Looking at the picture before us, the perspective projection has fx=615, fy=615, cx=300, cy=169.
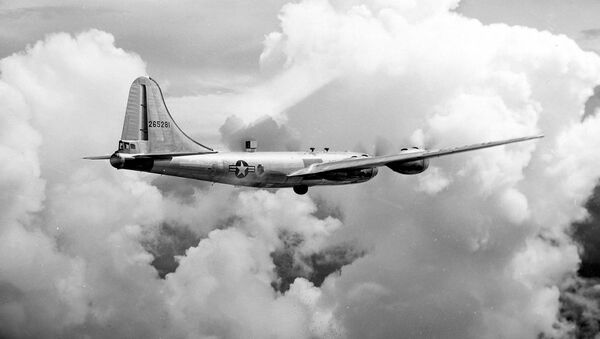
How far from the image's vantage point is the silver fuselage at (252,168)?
45.6 metres

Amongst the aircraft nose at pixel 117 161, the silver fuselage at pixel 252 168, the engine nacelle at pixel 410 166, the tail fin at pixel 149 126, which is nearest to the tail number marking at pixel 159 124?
the tail fin at pixel 149 126

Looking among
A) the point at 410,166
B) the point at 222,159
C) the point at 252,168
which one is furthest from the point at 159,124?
the point at 410,166

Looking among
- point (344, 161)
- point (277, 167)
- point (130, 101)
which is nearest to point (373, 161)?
point (344, 161)

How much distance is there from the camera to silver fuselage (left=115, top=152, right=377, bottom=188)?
149 feet

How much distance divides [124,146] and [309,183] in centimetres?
1634

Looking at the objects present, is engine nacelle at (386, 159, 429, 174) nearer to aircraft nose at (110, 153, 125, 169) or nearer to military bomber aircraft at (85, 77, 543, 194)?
military bomber aircraft at (85, 77, 543, 194)

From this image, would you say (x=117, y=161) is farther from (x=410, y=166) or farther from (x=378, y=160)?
(x=410, y=166)

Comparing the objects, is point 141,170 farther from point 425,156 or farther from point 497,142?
point 497,142

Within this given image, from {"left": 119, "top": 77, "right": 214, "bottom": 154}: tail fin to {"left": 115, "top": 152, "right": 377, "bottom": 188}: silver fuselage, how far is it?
3.53 feet

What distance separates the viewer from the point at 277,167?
1983 inches

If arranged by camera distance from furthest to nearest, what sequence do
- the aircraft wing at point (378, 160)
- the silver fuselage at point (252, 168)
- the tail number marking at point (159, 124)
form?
1. the aircraft wing at point (378, 160)
2. the silver fuselage at point (252, 168)
3. the tail number marking at point (159, 124)

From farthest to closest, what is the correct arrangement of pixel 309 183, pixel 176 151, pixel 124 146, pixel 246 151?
1. pixel 309 183
2. pixel 246 151
3. pixel 176 151
4. pixel 124 146

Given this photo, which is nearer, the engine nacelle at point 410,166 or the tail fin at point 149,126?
the tail fin at point 149,126

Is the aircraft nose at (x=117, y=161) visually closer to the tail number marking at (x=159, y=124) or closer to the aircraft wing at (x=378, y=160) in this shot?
the tail number marking at (x=159, y=124)
